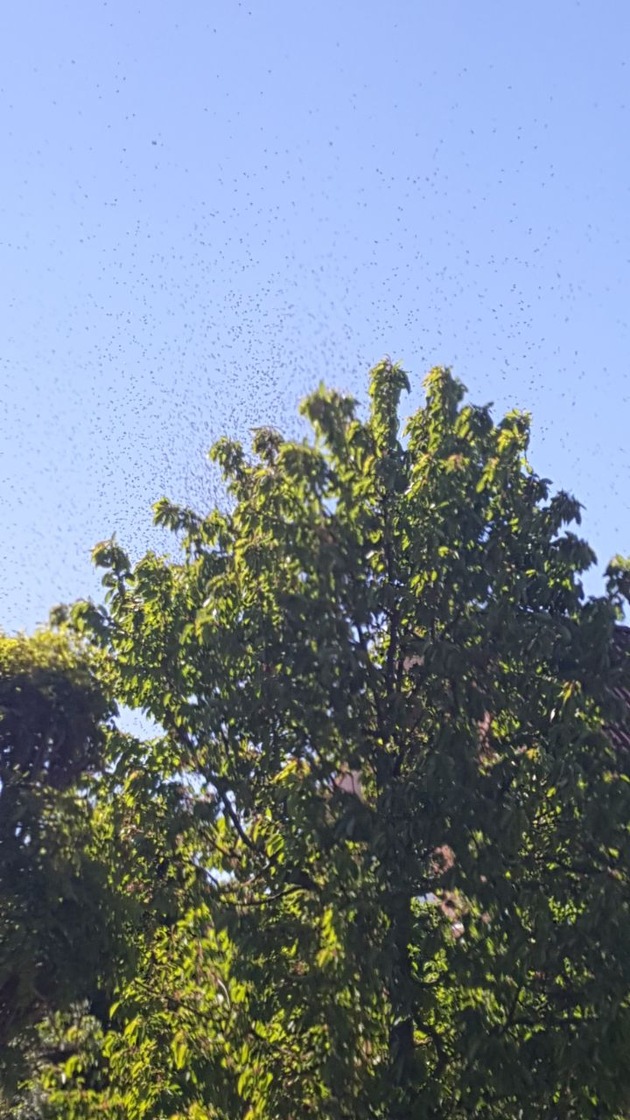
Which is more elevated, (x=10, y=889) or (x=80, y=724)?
(x=80, y=724)

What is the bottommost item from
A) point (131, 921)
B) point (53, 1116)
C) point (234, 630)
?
point (53, 1116)

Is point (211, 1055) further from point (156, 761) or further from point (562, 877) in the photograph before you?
point (562, 877)

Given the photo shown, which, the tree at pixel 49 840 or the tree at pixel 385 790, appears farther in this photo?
the tree at pixel 49 840

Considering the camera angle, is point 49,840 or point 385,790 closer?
point 385,790

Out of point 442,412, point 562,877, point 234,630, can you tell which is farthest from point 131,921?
point 442,412

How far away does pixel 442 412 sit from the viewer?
11.9 m

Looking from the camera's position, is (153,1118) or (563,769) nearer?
(563,769)

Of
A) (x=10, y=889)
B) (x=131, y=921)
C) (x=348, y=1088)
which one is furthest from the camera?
(x=10, y=889)

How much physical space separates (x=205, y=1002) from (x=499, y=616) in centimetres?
501

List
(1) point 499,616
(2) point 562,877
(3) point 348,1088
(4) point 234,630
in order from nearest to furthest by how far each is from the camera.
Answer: (3) point 348,1088 → (2) point 562,877 → (1) point 499,616 → (4) point 234,630

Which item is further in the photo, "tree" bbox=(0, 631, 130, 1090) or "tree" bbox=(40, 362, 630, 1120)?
"tree" bbox=(0, 631, 130, 1090)

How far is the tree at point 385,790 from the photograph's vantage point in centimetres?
897

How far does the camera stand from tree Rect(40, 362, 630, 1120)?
29.4ft

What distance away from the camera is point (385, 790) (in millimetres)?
9773
